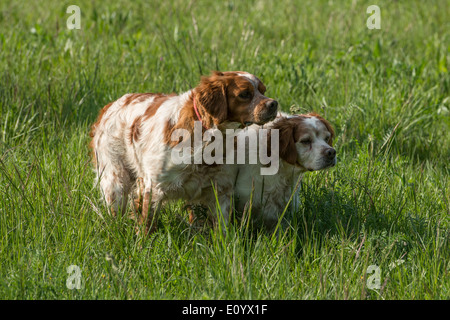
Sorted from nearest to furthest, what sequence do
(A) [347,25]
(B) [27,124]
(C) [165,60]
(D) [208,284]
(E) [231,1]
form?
(D) [208,284], (B) [27,124], (C) [165,60], (A) [347,25], (E) [231,1]

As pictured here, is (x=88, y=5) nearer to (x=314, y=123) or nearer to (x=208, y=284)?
(x=314, y=123)

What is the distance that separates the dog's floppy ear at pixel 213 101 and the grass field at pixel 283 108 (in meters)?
0.63

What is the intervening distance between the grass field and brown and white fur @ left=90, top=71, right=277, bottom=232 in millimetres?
193

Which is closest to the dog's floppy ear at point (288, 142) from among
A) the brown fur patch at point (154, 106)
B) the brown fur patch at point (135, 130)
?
the brown fur patch at point (154, 106)

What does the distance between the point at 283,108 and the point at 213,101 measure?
2.07 metres

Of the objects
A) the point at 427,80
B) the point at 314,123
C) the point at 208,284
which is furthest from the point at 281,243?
the point at 427,80

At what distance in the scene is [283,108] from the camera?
5.34 meters

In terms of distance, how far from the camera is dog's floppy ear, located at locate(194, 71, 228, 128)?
11.0 ft

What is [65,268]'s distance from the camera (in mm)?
3020

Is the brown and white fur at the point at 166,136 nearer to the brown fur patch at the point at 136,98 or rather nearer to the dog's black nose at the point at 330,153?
the brown fur patch at the point at 136,98

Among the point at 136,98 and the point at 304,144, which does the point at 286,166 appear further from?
the point at 136,98

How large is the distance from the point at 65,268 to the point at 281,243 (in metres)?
1.11

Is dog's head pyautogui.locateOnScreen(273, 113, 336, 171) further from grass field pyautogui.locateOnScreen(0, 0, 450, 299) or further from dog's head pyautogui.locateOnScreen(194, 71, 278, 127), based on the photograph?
dog's head pyautogui.locateOnScreen(194, 71, 278, 127)

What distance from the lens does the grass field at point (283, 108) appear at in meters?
3.02
